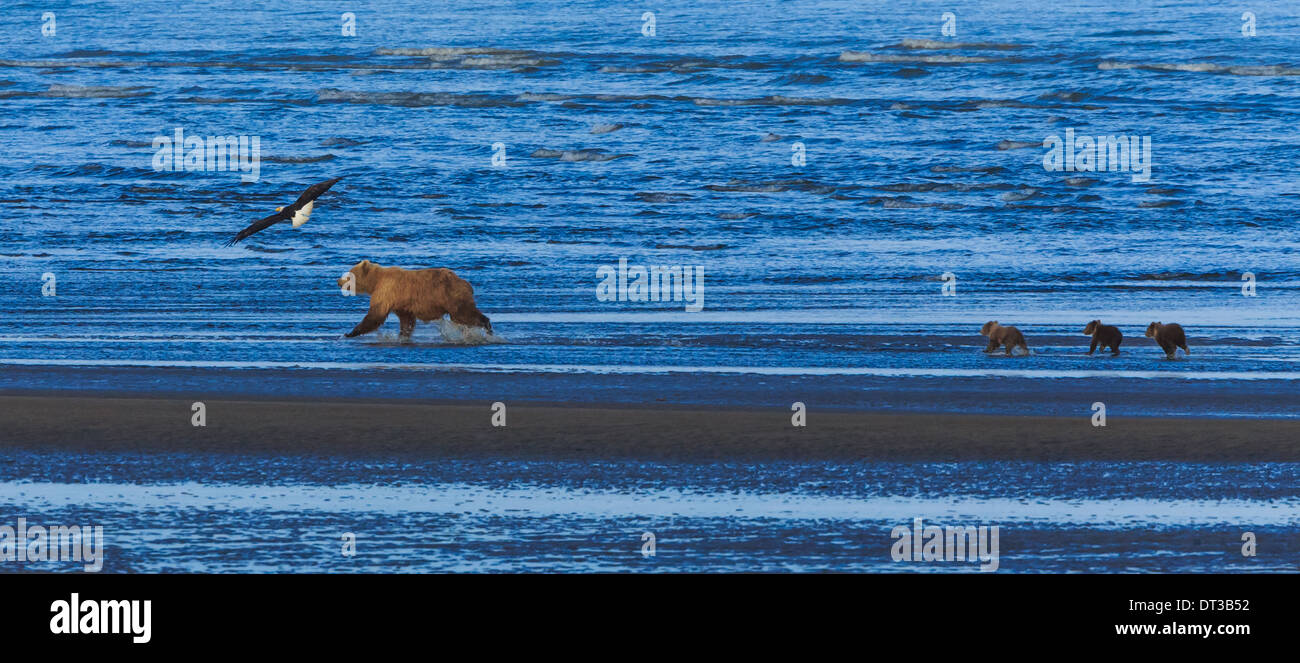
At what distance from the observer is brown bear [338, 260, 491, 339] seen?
12469mm

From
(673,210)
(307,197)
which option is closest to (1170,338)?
(307,197)

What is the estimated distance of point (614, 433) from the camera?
338 inches

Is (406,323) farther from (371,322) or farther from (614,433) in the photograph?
(614,433)

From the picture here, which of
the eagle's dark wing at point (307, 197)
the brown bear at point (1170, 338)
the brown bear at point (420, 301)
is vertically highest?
the eagle's dark wing at point (307, 197)

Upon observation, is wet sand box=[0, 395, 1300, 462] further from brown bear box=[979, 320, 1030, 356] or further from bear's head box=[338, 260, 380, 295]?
bear's head box=[338, 260, 380, 295]

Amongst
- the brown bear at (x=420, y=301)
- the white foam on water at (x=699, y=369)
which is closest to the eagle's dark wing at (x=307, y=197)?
the brown bear at (x=420, y=301)

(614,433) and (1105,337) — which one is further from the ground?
(1105,337)

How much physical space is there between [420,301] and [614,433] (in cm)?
426

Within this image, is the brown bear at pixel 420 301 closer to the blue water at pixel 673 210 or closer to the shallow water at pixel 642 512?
the blue water at pixel 673 210

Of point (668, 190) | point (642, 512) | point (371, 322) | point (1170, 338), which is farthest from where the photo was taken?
point (668, 190)

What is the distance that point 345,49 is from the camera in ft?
139

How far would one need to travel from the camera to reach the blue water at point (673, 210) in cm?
1038

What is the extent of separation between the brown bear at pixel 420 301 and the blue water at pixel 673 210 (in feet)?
0.55

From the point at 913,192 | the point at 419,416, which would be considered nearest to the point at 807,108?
the point at 913,192
